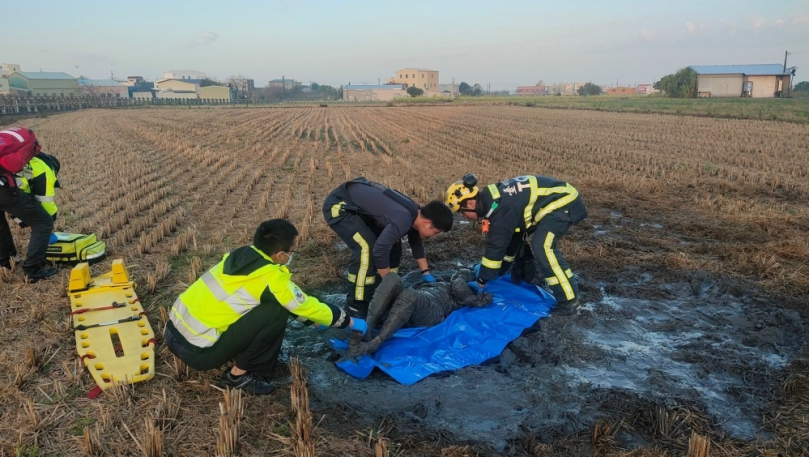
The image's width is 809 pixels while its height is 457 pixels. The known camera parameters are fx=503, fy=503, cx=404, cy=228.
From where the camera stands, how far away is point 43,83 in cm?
7344

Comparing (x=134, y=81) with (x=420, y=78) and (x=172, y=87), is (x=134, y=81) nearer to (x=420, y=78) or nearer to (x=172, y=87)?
(x=172, y=87)

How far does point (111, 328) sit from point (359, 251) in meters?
2.33

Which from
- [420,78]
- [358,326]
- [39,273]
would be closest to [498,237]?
[358,326]

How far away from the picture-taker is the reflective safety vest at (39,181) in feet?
18.3

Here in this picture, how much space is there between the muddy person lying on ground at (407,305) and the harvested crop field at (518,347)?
339mm

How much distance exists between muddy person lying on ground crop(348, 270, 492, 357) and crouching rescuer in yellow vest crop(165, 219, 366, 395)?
2.40 feet

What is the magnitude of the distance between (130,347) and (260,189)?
23.3 feet

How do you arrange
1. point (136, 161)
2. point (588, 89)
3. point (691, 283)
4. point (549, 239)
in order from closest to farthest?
point (549, 239) → point (691, 283) → point (136, 161) → point (588, 89)

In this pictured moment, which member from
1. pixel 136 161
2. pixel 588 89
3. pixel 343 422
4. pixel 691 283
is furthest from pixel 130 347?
pixel 588 89

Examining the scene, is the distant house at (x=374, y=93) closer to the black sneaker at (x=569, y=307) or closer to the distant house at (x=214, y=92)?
the distant house at (x=214, y=92)

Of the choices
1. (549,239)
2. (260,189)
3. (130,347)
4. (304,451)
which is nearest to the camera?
(304,451)

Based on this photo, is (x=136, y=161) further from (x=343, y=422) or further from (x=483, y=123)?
(x=483, y=123)

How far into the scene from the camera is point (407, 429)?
3459 mm

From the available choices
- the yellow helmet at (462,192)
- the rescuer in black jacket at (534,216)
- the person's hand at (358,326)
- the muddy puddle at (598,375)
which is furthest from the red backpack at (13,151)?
the rescuer in black jacket at (534,216)
